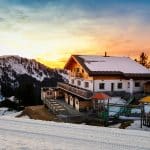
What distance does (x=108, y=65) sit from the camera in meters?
35.2

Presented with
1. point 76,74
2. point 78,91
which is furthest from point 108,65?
point 78,91

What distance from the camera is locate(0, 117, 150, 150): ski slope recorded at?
7.38m

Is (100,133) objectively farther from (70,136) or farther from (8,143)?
(8,143)

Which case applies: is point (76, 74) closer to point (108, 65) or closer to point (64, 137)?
point (108, 65)

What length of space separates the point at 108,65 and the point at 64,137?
90.3ft

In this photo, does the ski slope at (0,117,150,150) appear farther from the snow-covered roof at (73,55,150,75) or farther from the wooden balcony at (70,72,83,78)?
the wooden balcony at (70,72,83,78)

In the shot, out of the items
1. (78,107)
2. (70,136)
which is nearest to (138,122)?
(78,107)

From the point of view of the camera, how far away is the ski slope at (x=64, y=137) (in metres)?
7.38

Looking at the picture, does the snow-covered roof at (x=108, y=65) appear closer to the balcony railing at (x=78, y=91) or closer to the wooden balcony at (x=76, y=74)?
the wooden balcony at (x=76, y=74)

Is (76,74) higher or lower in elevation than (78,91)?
higher

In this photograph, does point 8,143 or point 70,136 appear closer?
point 8,143

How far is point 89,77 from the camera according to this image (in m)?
33.3

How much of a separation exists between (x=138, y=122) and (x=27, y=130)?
43.2ft

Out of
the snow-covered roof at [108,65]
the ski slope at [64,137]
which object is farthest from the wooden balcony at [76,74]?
the ski slope at [64,137]
